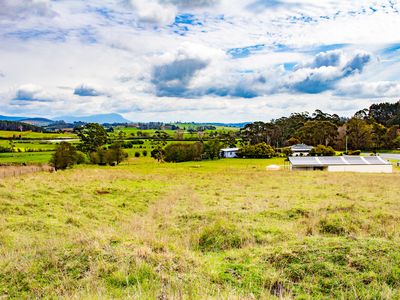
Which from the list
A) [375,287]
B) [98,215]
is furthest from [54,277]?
[98,215]

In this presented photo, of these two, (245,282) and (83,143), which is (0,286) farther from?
(83,143)

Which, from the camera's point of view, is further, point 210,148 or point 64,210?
point 210,148

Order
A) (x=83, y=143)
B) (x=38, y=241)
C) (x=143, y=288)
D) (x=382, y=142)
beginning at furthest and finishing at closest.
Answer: (x=382, y=142) → (x=83, y=143) → (x=38, y=241) → (x=143, y=288)

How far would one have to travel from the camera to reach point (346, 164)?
49.9 m

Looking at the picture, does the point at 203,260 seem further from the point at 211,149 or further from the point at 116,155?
the point at 211,149

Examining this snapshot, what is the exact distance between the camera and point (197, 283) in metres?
6.20

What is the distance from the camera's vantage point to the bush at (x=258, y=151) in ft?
269

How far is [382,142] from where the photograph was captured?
93.6 m

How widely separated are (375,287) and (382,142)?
99.4 meters

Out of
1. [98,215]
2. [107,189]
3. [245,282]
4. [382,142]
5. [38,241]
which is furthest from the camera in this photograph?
[382,142]

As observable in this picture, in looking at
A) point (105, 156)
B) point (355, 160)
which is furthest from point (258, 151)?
point (105, 156)

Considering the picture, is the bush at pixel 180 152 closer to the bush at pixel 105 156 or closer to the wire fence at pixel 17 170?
the bush at pixel 105 156

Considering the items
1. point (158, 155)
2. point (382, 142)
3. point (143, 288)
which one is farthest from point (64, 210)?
point (382, 142)

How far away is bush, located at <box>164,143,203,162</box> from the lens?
257 feet
